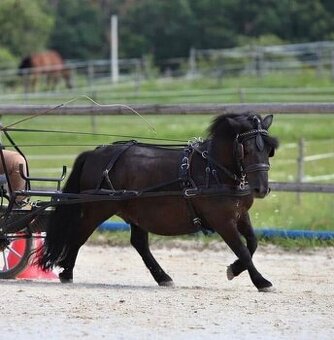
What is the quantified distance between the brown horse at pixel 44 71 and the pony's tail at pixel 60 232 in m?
Result: 21.1

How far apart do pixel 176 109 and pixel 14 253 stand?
2.23 metres

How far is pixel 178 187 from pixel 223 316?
1.71 meters

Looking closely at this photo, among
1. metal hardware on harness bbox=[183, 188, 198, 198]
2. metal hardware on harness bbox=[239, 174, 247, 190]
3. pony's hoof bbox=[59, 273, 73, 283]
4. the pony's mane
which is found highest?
the pony's mane

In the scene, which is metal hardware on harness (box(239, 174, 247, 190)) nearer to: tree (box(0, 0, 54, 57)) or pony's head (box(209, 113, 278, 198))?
pony's head (box(209, 113, 278, 198))

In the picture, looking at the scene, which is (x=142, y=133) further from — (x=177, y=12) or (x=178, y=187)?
(x=177, y=12)

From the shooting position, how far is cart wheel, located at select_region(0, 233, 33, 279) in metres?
8.55

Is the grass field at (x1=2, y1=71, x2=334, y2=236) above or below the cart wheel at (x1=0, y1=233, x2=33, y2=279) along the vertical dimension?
below

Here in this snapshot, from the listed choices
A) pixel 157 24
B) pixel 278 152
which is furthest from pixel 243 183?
pixel 157 24

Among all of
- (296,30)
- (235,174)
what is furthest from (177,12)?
(235,174)

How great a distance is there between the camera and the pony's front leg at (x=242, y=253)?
25.2ft

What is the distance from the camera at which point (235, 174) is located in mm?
7797

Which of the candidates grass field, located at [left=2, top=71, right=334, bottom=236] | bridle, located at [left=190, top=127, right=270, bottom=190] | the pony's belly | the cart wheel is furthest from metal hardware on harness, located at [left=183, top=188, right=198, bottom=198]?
the cart wheel

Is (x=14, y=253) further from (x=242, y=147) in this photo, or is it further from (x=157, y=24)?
(x=157, y=24)

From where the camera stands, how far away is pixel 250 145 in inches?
300
